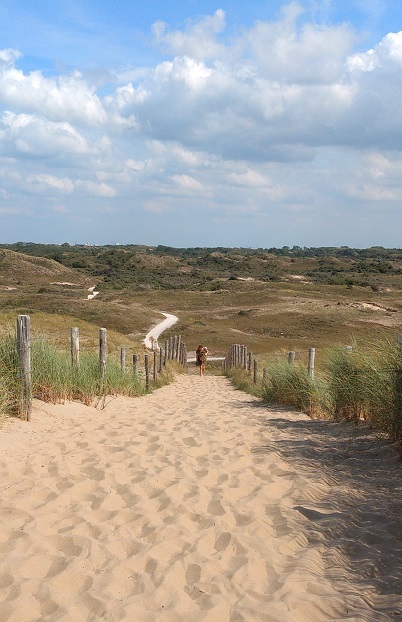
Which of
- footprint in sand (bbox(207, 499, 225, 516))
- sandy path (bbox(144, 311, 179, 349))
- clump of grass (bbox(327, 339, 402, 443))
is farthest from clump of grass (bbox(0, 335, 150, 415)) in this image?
sandy path (bbox(144, 311, 179, 349))

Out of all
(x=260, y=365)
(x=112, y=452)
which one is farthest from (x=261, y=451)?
(x=260, y=365)

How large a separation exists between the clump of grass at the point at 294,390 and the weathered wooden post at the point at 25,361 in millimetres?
4759

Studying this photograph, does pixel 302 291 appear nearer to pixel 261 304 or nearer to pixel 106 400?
pixel 261 304

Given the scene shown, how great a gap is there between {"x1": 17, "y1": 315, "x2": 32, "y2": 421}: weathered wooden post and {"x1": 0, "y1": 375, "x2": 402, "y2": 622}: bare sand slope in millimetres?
311

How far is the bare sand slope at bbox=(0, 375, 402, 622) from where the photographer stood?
325 cm

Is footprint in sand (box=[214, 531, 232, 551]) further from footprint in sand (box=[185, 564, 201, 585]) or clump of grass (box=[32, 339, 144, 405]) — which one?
clump of grass (box=[32, 339, 144, 405])

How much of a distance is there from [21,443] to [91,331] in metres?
24.5

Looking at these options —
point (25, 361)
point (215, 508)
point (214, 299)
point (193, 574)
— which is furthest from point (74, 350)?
point (214, 299)

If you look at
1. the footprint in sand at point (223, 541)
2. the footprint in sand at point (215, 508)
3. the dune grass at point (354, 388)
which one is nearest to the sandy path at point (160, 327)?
the dune grass at point (354, 388)

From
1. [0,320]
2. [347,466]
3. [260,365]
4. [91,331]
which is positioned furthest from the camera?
[91,331]

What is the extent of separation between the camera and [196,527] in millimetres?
4336

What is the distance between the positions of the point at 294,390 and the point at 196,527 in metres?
6.50

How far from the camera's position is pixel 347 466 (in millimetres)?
5816

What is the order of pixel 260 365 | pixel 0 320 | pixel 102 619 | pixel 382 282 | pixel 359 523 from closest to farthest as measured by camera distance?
pixel 102 619, pixel 359 523, pixel 260 365, pixel 0 320, pixel 382 282
